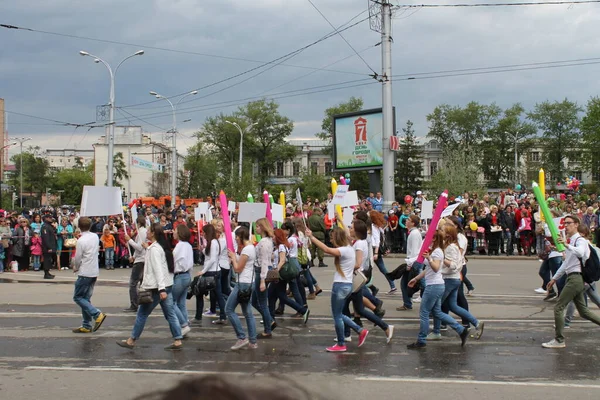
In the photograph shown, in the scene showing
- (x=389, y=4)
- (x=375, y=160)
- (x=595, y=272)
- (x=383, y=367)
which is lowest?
(x=383, y=367)

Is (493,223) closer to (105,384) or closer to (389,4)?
(389,4)

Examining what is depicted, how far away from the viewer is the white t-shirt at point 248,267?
912 cm

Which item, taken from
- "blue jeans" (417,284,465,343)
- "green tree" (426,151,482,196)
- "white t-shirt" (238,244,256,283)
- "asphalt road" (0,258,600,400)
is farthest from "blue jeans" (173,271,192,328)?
"green tree" (426,151,482,196)

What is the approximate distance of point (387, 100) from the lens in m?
27.4

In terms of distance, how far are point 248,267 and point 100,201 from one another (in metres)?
4.65

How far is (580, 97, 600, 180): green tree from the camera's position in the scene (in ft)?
253

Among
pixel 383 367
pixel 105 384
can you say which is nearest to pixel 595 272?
pixel 383 367

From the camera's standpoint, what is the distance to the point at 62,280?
18.1 m

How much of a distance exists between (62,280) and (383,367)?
12.5m

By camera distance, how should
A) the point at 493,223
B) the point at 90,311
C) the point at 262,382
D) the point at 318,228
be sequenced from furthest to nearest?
the point at 493,223 → the point at 318,228 → the point at 90,311 → the point at 262,382

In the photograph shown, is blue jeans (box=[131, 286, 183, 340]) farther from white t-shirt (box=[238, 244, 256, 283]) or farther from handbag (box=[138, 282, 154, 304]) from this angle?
white t-shirt (box=[238, 244, 256, 283])

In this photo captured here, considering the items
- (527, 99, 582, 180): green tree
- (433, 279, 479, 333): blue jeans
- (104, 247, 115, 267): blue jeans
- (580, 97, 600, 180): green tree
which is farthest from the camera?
(527, 99, 582, 180): green tree

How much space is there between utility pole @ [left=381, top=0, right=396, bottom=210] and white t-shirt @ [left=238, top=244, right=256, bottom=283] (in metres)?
17.8

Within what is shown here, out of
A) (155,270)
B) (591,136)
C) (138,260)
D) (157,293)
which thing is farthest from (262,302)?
(591,136)
